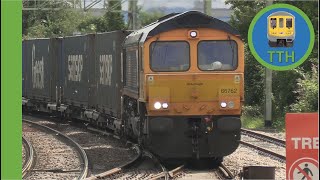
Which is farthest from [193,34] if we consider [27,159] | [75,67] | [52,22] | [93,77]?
[52,22]

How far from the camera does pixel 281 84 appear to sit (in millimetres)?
28328

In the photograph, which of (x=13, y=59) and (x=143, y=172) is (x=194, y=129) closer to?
(x=143, y=172)

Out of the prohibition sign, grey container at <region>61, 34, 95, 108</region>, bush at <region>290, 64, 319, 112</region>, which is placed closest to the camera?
the prohibition sign

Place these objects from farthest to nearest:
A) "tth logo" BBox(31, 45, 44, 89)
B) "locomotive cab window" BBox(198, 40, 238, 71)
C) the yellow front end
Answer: "tth logo" BBox(31, 45, 44, 89) < "locomotive cab window" BBox(198, 40, 238, 71) < the yellow front end

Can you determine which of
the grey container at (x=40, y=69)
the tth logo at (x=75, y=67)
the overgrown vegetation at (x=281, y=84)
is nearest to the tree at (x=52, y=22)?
the overgrown vegetation at (x=281, y=84)

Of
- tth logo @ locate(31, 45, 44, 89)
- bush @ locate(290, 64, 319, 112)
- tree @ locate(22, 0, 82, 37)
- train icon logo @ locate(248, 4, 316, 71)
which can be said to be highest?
tree @ locate(22, 0, 82, 37)

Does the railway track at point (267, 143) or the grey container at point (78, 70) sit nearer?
the railway track at point (267, 143)

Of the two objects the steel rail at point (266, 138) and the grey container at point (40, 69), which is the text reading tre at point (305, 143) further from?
the grey container at point (40, 69)

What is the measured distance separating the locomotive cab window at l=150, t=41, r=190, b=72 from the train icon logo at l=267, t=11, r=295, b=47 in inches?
170

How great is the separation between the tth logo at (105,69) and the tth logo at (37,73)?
8457 millimetres

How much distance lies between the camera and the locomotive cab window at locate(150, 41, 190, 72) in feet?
41.8

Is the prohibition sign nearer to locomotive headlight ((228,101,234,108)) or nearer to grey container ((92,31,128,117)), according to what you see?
locomotive headlight ((228,101,234,108))

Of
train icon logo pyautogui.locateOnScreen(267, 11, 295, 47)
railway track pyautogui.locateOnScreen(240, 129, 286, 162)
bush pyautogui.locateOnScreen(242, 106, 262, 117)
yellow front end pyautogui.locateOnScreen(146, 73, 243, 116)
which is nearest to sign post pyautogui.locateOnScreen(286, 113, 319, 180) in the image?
train icon logo pyautogui.locateOnScreen(267, 11, 295, 47)

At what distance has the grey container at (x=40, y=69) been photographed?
26078 millimetres
